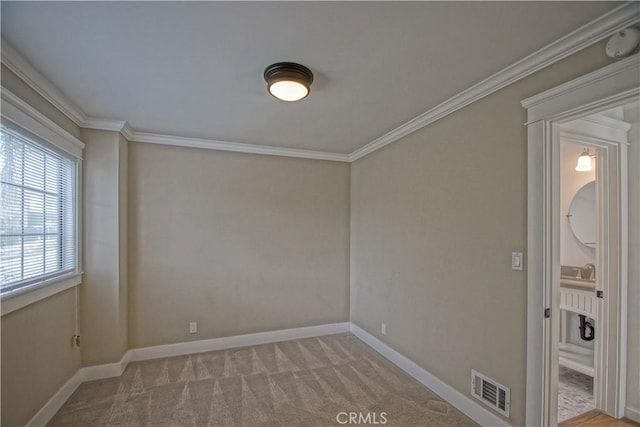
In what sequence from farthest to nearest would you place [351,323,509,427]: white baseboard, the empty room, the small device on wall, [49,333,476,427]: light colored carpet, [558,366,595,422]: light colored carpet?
[558,366,595,422]: light colored carpet < [49,333,476,427]: light colored carpet < [351,323,509,427]: white baseboard < the empty room < the small device on wall

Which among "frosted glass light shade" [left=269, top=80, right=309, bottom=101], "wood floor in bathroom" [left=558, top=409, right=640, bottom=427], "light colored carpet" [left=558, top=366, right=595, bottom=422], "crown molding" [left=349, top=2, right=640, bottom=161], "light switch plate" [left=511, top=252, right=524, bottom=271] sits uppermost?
"crown molding" [left=349, top=2, right=640, bottom=161]

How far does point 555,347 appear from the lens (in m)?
1.83

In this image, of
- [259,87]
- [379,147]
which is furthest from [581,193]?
[259,87]

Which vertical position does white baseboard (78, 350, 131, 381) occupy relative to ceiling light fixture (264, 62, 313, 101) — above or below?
below

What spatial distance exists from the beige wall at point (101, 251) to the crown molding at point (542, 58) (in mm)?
2984

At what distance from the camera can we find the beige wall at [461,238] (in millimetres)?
2000

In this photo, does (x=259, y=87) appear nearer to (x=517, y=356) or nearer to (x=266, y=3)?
(x=266, y=3)

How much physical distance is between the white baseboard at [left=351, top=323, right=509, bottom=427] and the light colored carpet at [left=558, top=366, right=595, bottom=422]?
670 mm

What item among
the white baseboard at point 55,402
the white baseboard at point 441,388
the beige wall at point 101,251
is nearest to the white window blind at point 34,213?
the beige wall at point 101,251

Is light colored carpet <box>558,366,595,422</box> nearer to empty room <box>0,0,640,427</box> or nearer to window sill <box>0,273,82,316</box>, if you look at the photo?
empty room <box>0,0,640,427</box>

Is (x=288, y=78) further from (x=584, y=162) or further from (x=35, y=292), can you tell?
(x=584, y=162)

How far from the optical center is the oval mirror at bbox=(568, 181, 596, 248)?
315 centimetres

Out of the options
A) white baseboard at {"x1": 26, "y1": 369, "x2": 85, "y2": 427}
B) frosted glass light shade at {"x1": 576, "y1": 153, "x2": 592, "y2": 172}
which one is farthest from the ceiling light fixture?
frosted glass light shade at {"x1": 576, "y1": 153, "x2": 592, "y2": 172}

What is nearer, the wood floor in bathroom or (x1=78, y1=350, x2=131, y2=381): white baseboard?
the wood floor in bathroom
